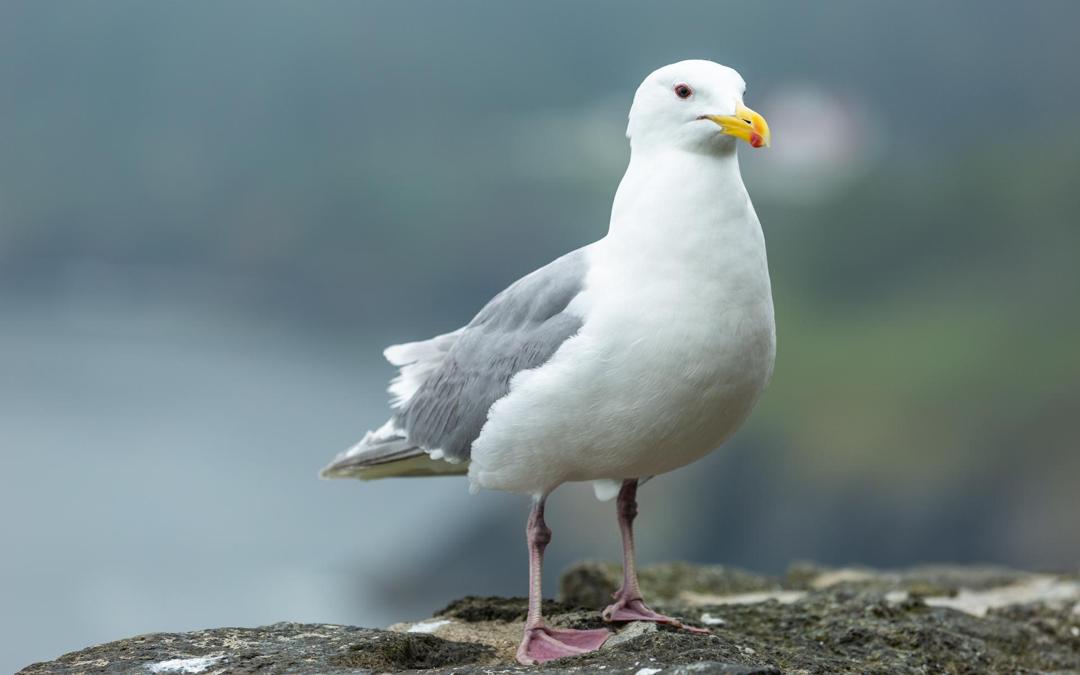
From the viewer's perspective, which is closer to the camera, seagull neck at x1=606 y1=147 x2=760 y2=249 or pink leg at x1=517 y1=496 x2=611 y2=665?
seagull neck at x1=606 y1=147 x2=760 y2=249

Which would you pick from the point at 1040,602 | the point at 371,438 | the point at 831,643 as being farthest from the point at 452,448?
the point at 1040,602

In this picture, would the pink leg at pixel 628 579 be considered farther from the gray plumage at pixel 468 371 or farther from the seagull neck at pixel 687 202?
the seagull neck at pixel 687 202

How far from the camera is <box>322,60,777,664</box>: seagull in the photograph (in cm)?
380

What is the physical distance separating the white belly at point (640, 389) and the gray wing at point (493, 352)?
8 cm

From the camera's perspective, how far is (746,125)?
3.77 metres

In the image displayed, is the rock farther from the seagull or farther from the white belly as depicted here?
the white belly

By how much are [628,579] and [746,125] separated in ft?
5.59

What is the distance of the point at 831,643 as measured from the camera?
181 inches

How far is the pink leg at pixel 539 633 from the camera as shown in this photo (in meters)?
4.02

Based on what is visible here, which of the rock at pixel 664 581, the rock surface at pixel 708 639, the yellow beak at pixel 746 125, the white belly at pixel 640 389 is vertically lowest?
the rock surface at pixel 708 639

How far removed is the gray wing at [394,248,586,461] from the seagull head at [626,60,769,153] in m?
0.48

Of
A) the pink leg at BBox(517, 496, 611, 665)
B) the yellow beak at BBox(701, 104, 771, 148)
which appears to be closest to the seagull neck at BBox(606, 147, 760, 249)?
the yellow beak at BBox(701, 104, 771, 148)

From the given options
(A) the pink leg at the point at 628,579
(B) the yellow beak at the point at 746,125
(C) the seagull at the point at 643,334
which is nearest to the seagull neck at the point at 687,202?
(C) the seagull at the point at 643,334

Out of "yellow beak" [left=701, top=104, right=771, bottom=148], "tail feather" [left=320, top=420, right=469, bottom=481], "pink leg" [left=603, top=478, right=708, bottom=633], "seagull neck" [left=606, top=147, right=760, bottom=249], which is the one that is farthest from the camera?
"tail feather" [left=320, top=420, right=469, bottom=481]
